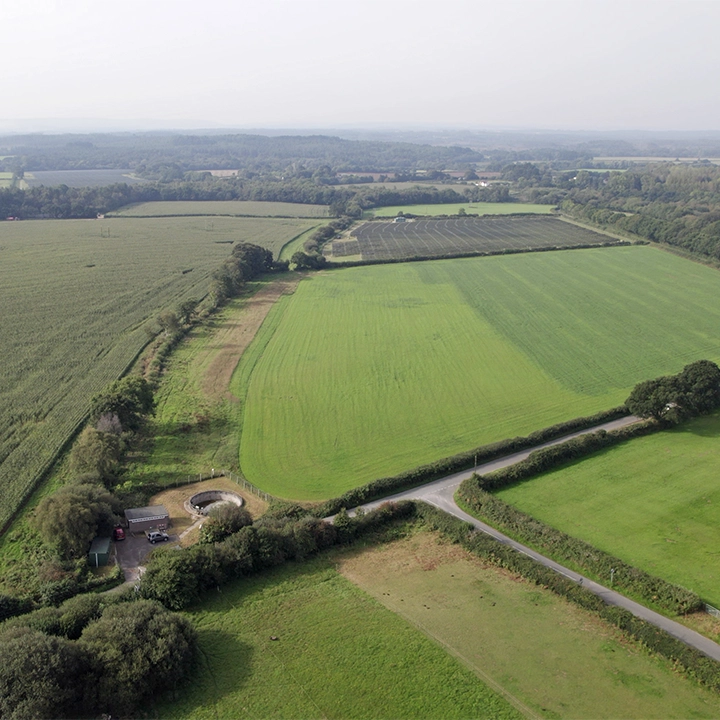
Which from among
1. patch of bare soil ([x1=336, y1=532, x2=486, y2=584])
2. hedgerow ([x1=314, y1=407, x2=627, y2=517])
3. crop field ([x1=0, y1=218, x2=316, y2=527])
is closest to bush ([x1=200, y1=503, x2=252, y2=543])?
hedgerow ([x1=314, y1=407, x2=627, y2=517])

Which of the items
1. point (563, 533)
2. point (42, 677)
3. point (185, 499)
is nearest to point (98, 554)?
point (185, 499)

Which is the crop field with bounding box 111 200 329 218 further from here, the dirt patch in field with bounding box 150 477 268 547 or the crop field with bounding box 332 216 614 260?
the dirt patch in field with bounding box 150 477 268 547

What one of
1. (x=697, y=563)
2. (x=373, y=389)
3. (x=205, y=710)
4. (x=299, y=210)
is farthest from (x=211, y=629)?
(x=299, y=210)

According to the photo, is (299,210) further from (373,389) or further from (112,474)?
(112,474)

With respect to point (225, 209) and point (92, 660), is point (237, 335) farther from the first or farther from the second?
point (225, 209)

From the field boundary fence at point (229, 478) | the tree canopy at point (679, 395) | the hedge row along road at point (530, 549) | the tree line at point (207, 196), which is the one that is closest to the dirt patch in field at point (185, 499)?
the field boundary fence at point (229, 478)
